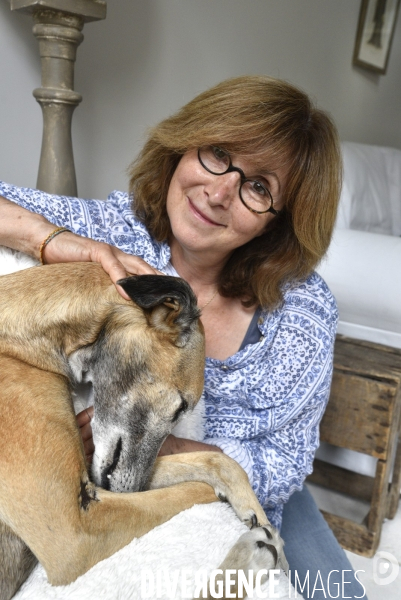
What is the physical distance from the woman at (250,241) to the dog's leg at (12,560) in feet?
1.24

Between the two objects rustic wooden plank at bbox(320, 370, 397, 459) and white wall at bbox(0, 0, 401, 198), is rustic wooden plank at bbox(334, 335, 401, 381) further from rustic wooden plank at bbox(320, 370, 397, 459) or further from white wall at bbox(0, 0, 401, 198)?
white wall at bbox(0, 0, 401, 198)

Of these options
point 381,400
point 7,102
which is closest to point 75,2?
point 7,102

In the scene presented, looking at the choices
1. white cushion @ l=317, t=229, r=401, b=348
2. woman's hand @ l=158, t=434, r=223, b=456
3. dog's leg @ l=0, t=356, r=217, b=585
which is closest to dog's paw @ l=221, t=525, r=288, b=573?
dog's leg @ l=0, t=356, r=217, b=585

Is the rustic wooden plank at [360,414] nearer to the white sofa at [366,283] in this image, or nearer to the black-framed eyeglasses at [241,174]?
the white sofa at [366,283]

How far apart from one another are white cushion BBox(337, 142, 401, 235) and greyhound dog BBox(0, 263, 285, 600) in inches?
73.9

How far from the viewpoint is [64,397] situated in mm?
1050

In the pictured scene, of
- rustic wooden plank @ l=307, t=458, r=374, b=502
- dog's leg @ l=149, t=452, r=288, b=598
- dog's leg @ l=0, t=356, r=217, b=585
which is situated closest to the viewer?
dog's leg @ l=0, t=356, r=217, b=585

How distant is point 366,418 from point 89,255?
3.99ft

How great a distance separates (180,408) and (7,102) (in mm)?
1330

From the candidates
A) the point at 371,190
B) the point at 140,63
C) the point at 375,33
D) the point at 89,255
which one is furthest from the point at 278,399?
the point at 375,33

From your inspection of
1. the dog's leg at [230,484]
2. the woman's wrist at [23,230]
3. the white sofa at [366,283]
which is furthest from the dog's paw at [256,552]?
the white sofa at [366,283]

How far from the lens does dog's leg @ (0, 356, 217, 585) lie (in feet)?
3.04

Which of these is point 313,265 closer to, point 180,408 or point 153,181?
point 153,181

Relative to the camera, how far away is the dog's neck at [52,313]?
1.07 meters
